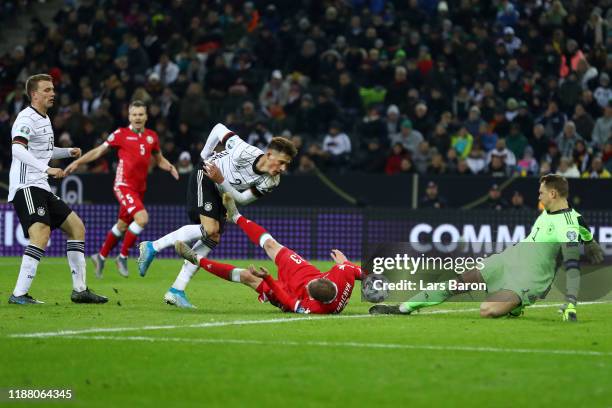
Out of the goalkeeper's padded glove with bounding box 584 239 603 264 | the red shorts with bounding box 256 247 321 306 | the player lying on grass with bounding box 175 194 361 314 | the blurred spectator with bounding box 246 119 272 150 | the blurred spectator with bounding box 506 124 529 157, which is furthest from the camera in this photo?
the blurred spectator with bounding box 506 124 529 157

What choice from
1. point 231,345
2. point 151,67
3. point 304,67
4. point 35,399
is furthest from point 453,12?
point 35,399

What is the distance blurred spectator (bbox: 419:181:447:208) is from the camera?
24641 millimetres

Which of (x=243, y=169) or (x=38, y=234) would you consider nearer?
(x=38, y=234)

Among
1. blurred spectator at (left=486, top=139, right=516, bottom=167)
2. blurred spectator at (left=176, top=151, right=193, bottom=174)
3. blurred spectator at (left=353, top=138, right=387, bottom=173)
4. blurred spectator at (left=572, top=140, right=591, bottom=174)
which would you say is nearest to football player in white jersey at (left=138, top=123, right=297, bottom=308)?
blurred spectator at (left=176, top=151, right=193, bottom=174)

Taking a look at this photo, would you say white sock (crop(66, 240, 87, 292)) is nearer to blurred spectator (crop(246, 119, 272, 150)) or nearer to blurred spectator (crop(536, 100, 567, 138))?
blurred spectator (crop(246, 119, 272, 150))

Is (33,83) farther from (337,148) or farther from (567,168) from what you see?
(567,168)

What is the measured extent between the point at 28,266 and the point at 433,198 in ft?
41.8

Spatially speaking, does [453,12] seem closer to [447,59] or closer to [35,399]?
[447,59]

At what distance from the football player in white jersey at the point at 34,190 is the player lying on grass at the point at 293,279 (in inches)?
69.2

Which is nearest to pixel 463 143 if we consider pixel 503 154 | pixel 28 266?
pixel 503 154

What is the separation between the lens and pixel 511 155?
2584 cm

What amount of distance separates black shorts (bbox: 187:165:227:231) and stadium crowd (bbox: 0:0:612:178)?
12.0m

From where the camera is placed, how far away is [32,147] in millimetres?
13453

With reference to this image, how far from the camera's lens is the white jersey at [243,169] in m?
13.5
